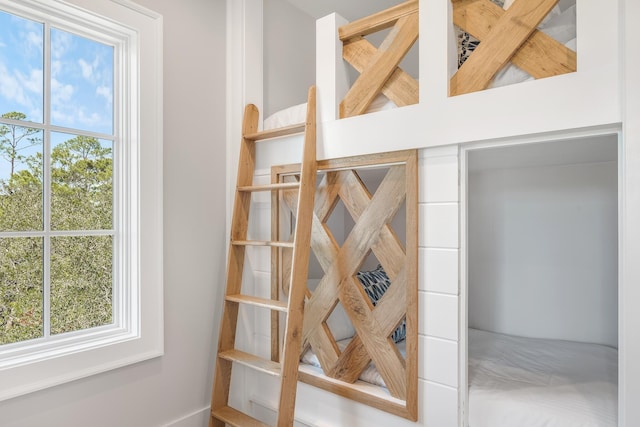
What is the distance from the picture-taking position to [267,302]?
6.37 feet

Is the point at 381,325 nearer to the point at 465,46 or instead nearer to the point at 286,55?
the point at 465,46

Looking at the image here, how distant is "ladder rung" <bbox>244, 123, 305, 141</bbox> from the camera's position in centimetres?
200

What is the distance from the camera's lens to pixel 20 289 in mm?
1661

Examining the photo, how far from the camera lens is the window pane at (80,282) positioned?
1.77 m

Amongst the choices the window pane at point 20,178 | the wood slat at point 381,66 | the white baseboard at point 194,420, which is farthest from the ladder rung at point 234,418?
the wood slat at point 381,66

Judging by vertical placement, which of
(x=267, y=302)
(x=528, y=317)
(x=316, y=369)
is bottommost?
(x=316, y=369)

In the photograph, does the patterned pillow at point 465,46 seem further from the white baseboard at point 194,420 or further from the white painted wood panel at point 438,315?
the white baseboard at point 194,420

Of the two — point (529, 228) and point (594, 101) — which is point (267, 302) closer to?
point (594, 101)

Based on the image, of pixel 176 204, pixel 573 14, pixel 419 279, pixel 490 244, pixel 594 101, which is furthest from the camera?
pixel 490 244

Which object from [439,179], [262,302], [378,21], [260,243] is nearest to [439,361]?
[439,179]

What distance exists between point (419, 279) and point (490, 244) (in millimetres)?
1257

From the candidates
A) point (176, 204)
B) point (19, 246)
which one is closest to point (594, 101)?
point (176, 204)

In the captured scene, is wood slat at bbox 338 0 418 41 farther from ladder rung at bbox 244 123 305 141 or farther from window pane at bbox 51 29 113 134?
window pane at bbox 51 29 113 134

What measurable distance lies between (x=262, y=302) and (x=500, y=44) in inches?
57.9
